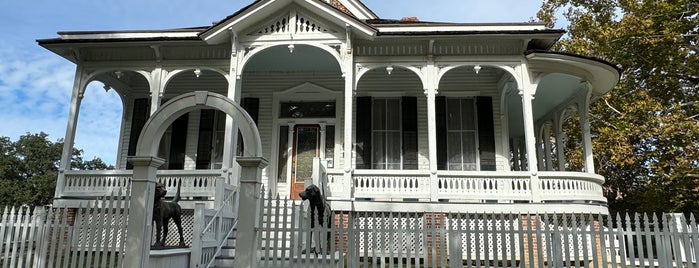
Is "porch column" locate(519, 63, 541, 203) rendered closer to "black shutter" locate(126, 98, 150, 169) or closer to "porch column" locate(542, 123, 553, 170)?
"porch column" locate(542, 123, 553, 170)

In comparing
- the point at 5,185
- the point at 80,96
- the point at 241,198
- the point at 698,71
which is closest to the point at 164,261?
the point at 241,198

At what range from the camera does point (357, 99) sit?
13219 millimetres

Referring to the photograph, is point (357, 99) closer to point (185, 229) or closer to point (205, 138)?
point (205, 138)

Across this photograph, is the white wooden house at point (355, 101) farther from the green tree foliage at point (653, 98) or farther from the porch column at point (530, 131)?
the green tree foliage at point (653, 98)

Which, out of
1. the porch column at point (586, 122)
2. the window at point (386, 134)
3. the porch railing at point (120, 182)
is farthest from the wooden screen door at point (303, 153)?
the porch column at point (586, 122)

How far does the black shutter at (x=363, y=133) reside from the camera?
42.1ft

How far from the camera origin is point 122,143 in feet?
44.9

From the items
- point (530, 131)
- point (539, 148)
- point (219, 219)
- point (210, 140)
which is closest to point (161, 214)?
point (219, 219)

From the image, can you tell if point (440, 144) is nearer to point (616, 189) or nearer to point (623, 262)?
point (623, 262)

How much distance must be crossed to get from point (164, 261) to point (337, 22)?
22.3 feet

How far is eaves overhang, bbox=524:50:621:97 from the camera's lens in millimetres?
10938

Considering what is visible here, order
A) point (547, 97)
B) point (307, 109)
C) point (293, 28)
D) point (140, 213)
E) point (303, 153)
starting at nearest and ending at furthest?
point (140, 213)
point (293, 28)
point (303, 153)
point (307, 109)
point (547, 97)

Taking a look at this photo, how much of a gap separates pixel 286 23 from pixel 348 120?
2.90m

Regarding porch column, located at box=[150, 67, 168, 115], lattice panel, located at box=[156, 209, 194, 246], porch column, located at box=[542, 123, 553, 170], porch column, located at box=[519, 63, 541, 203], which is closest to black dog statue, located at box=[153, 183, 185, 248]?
lattice panel, located at box=[156, 209, 194, 246]
